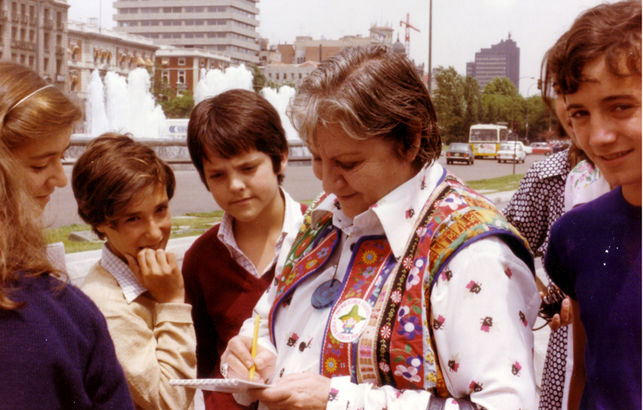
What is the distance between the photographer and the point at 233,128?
270 centimetres

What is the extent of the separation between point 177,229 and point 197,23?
13130 centimetres

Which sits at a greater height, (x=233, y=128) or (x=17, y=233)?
(x=233, y=128)

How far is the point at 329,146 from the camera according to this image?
1.96 metres

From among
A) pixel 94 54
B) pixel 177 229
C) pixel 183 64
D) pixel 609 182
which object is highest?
pixel 183 64

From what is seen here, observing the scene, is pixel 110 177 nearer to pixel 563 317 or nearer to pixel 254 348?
pixel 254 348

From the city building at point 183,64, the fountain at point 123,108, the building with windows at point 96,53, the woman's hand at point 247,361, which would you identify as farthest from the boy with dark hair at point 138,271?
the city building at point 183,64

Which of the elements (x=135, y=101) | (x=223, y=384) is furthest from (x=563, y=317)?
(x=135, y=101)

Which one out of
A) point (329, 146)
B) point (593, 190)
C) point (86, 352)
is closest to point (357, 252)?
point (329, 146)

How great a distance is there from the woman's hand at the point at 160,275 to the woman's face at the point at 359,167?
2.18 ft

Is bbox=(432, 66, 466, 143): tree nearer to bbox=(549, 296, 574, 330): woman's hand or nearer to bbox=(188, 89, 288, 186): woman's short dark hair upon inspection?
bbox=(188, 89, 288, 186): woman's short dark hair

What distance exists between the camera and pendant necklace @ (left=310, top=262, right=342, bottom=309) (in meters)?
1.91

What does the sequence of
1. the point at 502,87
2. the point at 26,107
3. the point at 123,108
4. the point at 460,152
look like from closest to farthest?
the point at 26,107 → the point at 460,152 → the point at 123,108 → the point at 502,87

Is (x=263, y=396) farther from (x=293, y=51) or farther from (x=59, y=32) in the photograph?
(x=293, y=51)

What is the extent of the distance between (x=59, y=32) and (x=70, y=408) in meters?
80.2
